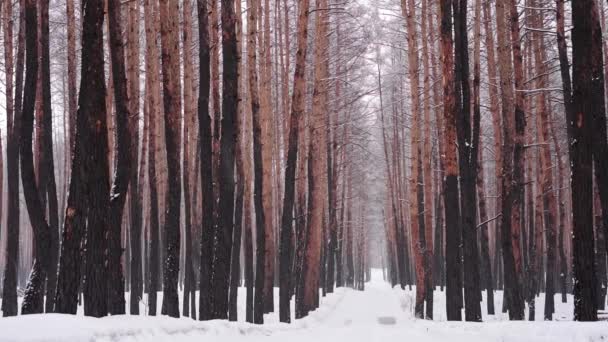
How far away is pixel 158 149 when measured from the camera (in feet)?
62.3

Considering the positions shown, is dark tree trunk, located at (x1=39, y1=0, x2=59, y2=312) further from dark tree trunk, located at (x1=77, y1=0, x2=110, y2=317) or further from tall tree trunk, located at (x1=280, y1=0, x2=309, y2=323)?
tall tree trunk, located at (x1=280, y1=0, x2=309, y2=323)

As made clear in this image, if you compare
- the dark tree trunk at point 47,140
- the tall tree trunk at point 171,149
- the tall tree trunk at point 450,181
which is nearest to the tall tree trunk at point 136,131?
the dark tree trunk at point 47,140

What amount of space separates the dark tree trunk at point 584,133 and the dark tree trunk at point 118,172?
6.46 meters

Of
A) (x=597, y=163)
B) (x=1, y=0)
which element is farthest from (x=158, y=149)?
(x=597, y=163)

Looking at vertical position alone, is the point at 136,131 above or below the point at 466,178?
above

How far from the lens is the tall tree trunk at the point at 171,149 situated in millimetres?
10461

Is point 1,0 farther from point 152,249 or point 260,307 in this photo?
point 260,307

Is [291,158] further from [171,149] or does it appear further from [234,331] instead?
[234,331]

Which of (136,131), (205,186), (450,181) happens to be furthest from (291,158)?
(205,186)

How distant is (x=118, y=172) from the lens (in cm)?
887

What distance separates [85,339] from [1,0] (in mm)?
14904

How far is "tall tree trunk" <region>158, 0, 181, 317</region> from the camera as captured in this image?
1046cm

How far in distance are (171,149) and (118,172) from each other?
196cm

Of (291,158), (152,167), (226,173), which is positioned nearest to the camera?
(226,173)
